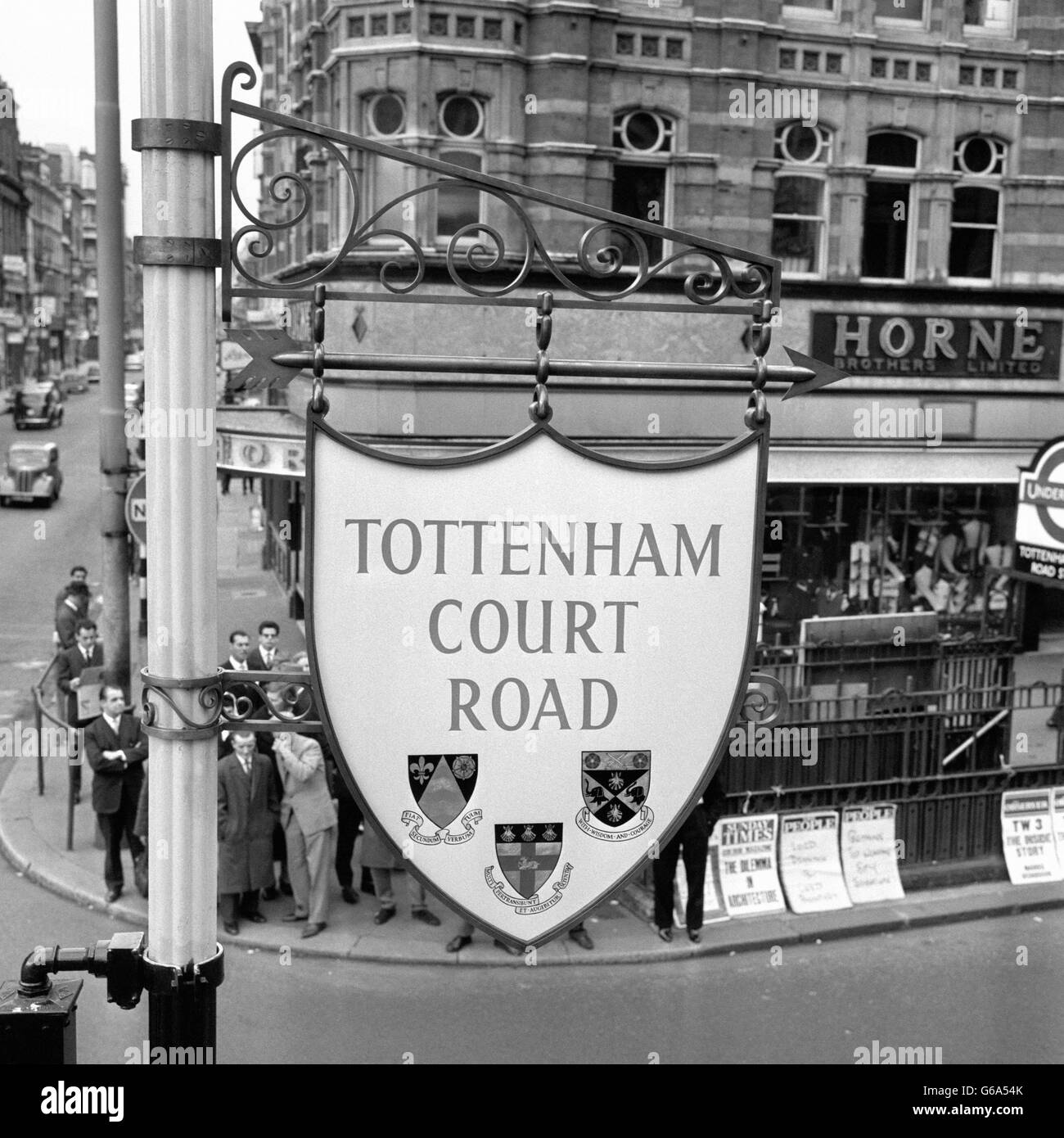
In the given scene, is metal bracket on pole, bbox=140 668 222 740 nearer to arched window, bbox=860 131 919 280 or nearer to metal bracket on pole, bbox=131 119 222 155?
metal bracket on pole, bbox=131 119 222 155

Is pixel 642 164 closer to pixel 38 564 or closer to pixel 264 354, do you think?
pixel 264 354

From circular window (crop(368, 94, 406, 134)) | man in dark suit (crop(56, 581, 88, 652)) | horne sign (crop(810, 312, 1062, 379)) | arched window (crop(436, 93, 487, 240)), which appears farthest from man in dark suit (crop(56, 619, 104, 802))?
horne sign (crop(810, 312, 1062, 379))

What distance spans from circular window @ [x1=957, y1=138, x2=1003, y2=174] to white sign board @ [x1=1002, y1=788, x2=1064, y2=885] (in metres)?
10.9

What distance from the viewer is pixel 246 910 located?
1146cm

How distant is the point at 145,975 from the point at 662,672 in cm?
150

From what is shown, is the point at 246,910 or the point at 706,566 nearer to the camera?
the point at 706,566

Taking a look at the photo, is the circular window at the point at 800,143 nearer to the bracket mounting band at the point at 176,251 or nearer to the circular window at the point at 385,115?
the circular window at the point at 385,115

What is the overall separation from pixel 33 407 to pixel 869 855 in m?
58.7

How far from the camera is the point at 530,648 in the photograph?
3.52 metres
